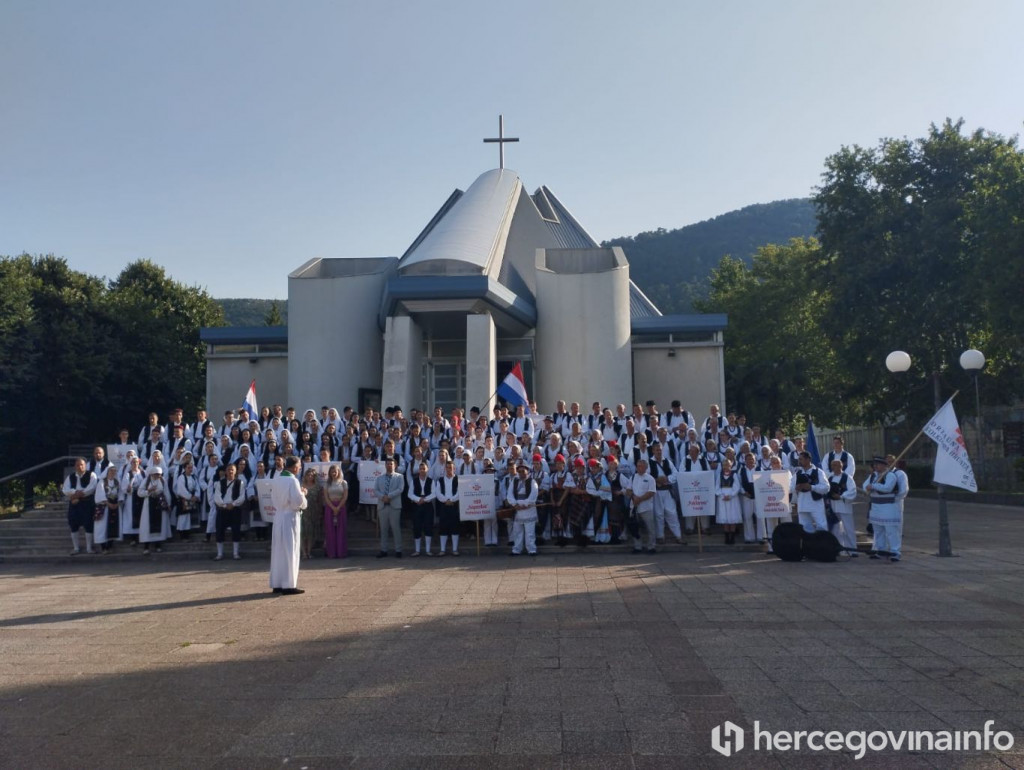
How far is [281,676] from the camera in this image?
6.87 meters

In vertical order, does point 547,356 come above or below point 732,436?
above

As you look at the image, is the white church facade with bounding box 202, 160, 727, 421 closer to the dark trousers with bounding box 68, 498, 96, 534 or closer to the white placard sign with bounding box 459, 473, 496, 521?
the white placard sign with bounding box 459, 473, 496, 521

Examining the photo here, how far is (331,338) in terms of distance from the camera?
26.0 m

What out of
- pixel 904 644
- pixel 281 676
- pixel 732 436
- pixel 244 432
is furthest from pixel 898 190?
pixel 281 676

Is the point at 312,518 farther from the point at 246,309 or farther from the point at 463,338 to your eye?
the point at 246,309

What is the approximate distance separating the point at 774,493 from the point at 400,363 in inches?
457

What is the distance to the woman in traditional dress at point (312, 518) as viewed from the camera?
15289 mm

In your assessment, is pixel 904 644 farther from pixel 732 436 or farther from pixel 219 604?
pixel 732 436

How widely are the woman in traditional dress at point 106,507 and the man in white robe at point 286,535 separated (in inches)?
234

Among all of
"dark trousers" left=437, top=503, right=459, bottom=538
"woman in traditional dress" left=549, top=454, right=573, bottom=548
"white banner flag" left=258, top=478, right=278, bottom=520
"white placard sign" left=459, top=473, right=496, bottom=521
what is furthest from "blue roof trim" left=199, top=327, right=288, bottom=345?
"woman in traditional dress" left=549, top=454, right=573, bottom=548

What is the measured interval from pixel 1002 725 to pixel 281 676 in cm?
500

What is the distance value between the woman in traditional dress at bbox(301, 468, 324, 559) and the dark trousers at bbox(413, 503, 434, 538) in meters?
1.81

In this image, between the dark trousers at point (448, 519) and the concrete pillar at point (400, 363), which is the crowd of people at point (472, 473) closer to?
the dark trousers at point (448, 519)

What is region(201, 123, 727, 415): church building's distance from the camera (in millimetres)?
23422
